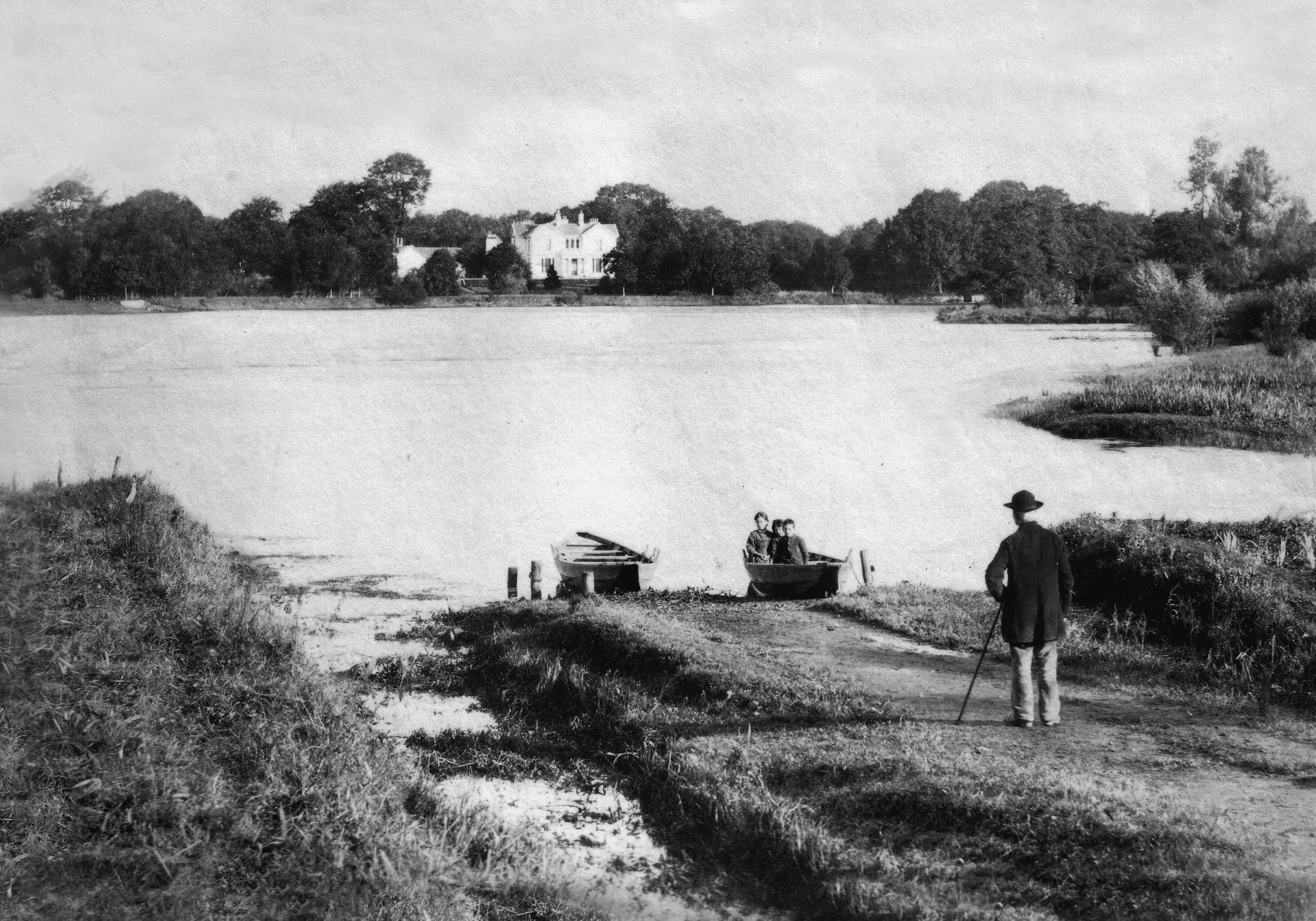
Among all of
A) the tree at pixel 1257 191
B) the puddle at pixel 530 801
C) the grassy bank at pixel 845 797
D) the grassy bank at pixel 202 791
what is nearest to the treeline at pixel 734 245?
the tree at pixel 1257 191

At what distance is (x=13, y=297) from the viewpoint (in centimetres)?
2147

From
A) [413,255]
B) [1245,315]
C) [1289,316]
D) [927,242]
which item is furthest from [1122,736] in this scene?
[413,255]

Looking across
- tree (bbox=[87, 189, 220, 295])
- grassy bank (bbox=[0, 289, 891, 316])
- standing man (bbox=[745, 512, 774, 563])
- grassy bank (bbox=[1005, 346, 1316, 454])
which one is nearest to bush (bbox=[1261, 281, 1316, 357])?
grassy bank (bbox=[1005, 346, 1316, 454])

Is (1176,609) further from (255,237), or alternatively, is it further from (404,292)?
(404,292)

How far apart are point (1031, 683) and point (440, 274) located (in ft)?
145

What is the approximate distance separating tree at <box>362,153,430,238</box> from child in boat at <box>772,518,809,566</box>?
26748 millimetres

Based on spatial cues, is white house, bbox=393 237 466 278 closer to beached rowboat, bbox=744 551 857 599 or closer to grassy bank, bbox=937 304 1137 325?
grassy bank, bbox=937 304 1137 325

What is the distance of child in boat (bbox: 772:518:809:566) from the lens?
18531 mm

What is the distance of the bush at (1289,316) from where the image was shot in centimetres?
2522

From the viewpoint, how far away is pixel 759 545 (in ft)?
61.6

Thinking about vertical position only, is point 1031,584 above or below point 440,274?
below

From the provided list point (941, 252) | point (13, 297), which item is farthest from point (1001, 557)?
point (941, 252)

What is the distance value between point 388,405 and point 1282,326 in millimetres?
28864

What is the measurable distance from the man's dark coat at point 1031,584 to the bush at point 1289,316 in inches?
745
